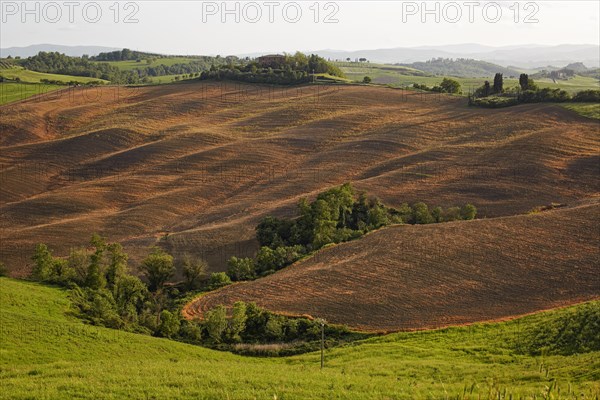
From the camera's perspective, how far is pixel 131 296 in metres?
46.3

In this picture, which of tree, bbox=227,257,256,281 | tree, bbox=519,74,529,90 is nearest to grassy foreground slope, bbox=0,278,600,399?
tree, bbox=227,257,256,281

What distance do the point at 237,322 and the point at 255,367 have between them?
11629mm

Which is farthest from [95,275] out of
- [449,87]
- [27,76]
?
[27,76]

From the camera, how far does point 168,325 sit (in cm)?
4056

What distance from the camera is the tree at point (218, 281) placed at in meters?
52.0

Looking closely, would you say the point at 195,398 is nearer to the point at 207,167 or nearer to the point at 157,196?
the point at 157,196

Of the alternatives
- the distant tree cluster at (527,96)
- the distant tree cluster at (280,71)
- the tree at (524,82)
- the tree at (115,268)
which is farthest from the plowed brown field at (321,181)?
the tree at (524,82)

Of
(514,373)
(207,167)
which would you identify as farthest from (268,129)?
(514,373)

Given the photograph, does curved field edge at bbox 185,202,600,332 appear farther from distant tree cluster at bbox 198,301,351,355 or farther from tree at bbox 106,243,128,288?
tree at bbox 106,243,128,288

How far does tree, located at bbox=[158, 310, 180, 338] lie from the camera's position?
40244mm

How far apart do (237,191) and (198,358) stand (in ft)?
165

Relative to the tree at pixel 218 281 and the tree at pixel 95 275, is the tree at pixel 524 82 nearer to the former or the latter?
the tree at pixel 218 281

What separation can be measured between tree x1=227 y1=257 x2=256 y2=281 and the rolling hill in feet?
15.8

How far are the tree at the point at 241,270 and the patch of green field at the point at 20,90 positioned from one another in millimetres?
95281
